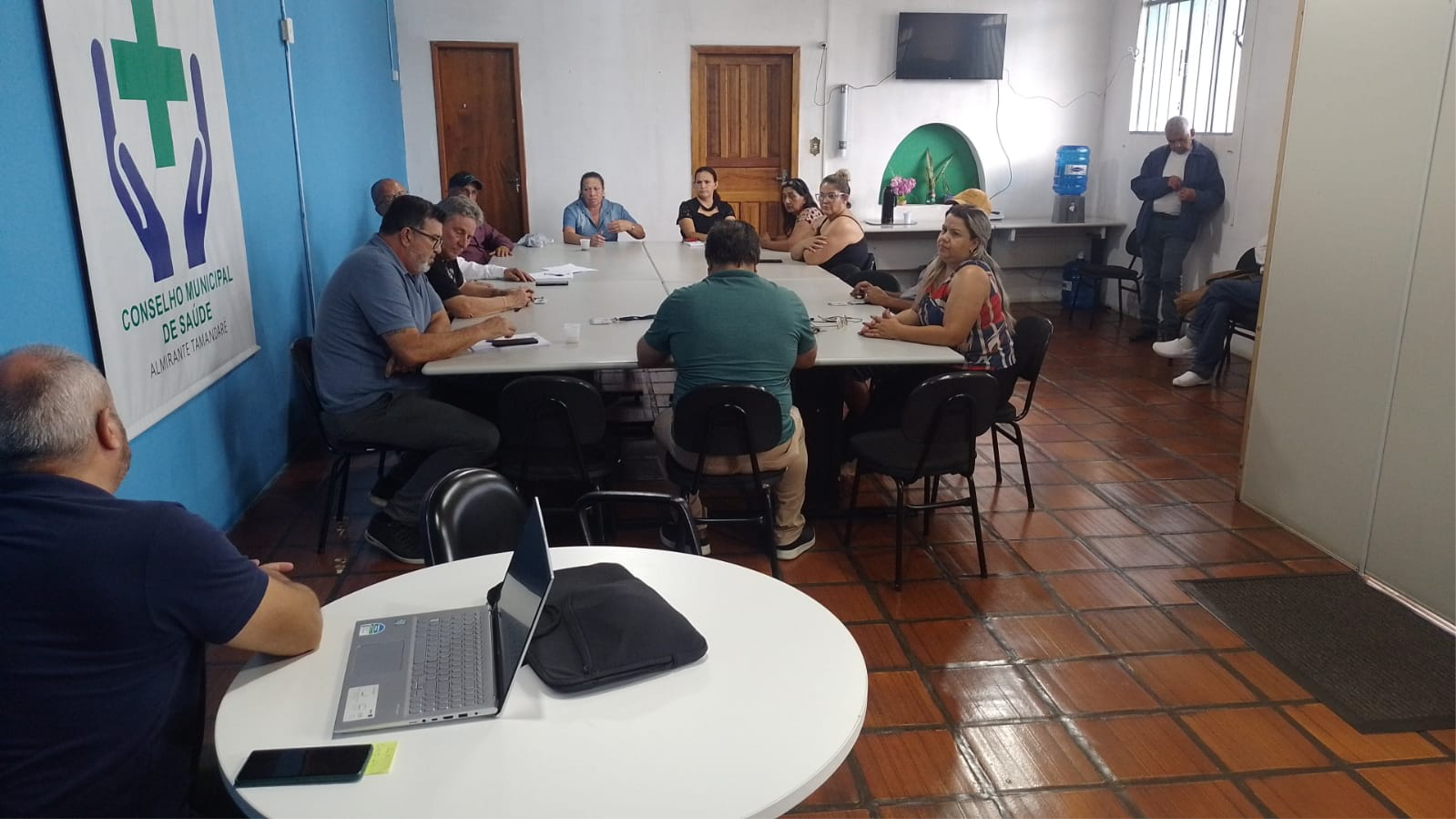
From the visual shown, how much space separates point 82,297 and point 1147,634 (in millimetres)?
3279

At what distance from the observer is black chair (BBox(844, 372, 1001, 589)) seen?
10.5ft

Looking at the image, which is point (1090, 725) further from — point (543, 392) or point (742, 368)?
point (543, 392)

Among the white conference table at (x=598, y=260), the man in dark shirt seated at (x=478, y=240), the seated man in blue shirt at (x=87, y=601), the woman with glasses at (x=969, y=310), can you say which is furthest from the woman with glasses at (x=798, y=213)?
the seated man in blue shirt at (x=87, y=601)

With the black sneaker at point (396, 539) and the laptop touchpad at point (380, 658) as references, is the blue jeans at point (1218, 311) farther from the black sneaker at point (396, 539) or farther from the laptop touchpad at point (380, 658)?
the laptop touchpad at point (380, 658)

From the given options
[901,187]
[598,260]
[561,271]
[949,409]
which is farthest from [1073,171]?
[949,409]

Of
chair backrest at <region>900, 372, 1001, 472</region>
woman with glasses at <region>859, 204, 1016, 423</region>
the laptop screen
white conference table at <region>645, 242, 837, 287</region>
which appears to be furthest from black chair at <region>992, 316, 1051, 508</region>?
the laptop screen

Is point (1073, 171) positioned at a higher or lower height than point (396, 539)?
higher

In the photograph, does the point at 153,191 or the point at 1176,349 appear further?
the point at 1176,349

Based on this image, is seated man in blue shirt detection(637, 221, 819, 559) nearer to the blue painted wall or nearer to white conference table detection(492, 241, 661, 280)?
the blue painted wall

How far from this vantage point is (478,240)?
20.7ft

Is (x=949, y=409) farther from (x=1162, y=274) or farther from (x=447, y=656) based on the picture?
(x=1162, y=274)

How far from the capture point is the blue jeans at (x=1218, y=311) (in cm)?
594

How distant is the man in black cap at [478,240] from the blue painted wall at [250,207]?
667mm

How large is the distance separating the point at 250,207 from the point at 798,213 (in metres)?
3.34
